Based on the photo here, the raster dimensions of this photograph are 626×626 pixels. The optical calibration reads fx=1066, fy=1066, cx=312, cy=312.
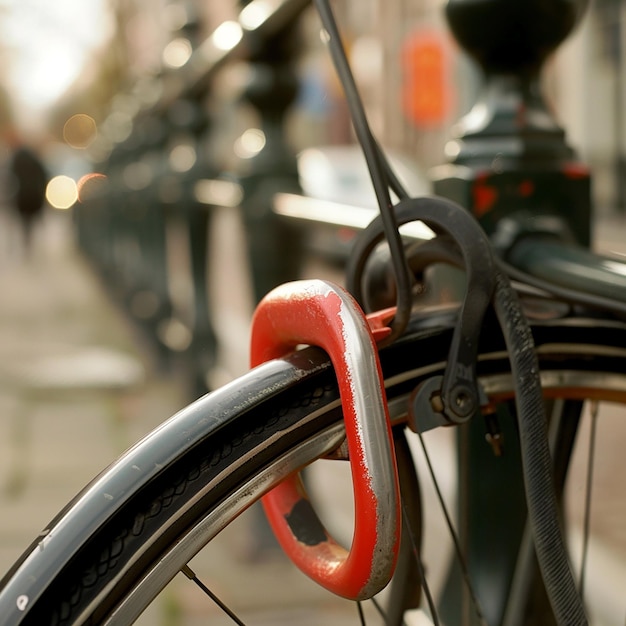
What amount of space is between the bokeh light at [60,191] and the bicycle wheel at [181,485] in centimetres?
4296

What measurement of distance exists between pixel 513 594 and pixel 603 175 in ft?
52.7

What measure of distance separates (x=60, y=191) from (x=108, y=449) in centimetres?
4518

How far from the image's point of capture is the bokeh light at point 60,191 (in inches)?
1752

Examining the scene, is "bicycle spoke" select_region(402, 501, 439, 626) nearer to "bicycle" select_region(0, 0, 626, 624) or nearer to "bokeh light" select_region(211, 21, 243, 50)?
"bicycle" select_region(0, 0, 626, 624)

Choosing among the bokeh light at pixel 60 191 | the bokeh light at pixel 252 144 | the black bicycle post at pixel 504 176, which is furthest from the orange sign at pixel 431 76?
the bokeh light at pixel 60 191

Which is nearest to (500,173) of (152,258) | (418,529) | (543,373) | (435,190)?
(435,190)

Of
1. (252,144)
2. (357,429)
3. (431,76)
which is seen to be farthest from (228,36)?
(431,76)

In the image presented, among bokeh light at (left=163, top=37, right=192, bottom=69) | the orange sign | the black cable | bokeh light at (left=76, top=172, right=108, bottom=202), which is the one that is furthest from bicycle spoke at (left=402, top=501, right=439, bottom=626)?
the orange sign

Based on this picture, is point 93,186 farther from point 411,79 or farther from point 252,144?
point 252,144

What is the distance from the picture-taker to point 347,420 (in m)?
1.00

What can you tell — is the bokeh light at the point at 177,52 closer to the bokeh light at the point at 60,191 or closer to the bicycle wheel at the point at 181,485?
the bicycle wheel at the point at 181,485

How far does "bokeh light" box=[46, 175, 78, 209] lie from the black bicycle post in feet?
139

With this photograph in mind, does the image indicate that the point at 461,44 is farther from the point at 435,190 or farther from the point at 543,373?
the point at 543,373

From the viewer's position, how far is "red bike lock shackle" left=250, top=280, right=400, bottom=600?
3.23 feet
